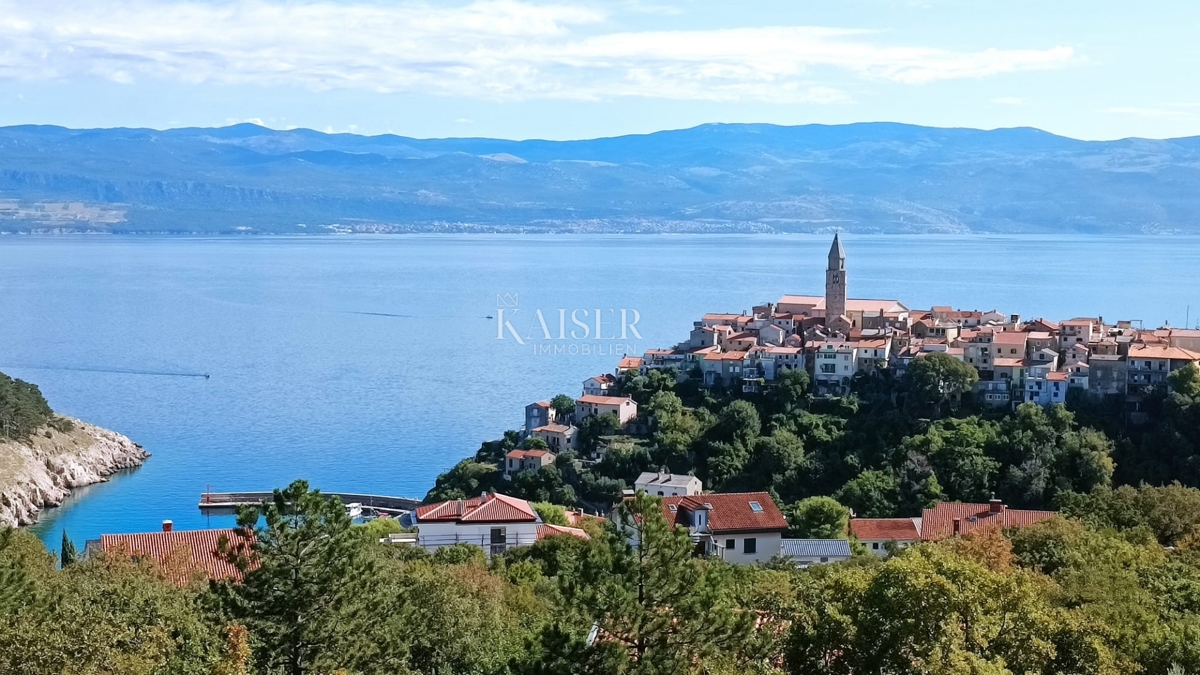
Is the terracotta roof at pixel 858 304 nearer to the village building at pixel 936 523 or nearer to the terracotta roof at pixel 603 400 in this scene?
the terracotta roof at pixel 603 400

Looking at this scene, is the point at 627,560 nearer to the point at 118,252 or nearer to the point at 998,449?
the point at 998,449

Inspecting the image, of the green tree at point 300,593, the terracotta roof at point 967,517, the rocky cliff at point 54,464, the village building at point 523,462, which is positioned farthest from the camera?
the rocky cliff at point 54,464

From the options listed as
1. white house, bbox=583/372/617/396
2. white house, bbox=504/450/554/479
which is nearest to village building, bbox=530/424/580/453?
white house, bbox=504/450/554/479

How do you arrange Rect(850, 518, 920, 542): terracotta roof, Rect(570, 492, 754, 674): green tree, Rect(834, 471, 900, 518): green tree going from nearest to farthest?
1. Rect(570, 492, 754, 674): green tree
2. Rect(850, 518, 920, 542): terracotta roof
3. Rect(834, 471, 900, 518): green tree

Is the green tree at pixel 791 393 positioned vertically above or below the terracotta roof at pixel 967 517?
above

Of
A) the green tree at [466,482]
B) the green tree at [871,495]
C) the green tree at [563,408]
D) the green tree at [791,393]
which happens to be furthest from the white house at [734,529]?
the green tree at [563,408]

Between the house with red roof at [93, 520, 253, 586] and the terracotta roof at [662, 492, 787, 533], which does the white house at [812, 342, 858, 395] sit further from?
the house with red roof at [93, 520, 253, 586]

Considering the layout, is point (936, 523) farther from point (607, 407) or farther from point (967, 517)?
point (607, 407)

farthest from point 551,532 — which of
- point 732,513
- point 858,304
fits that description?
point 858,304
